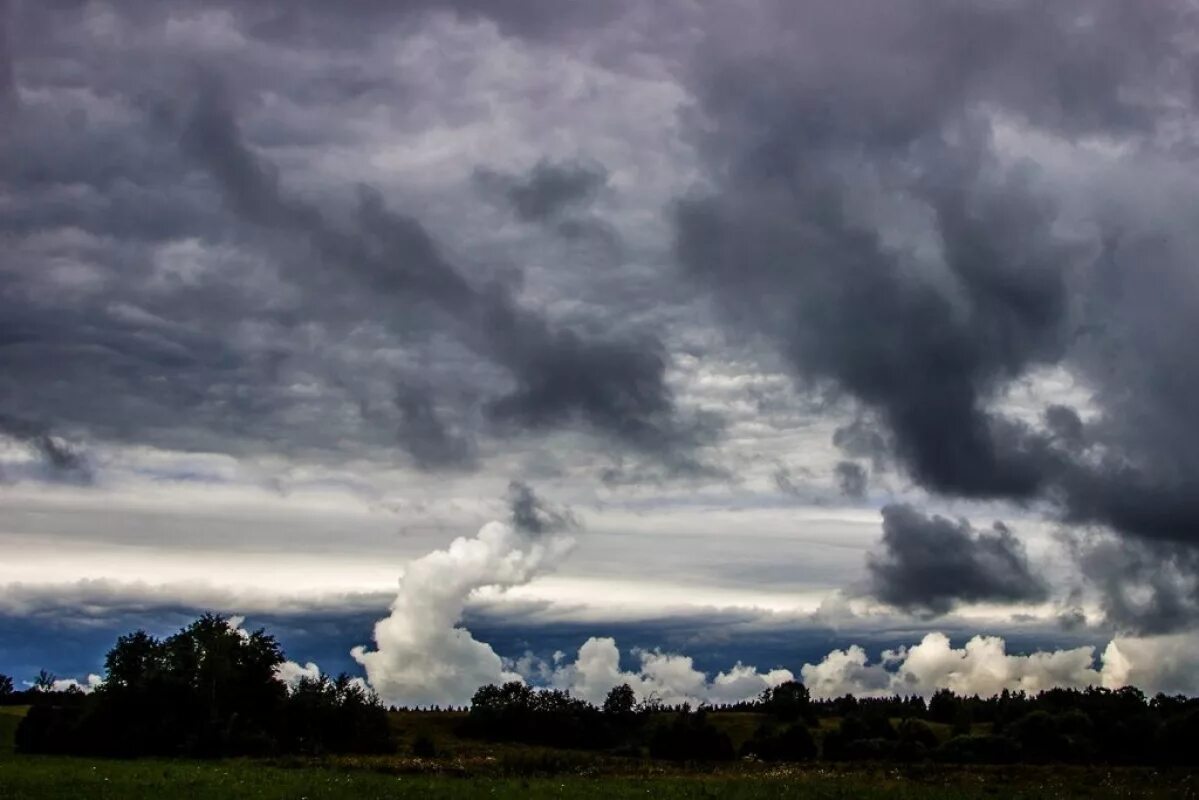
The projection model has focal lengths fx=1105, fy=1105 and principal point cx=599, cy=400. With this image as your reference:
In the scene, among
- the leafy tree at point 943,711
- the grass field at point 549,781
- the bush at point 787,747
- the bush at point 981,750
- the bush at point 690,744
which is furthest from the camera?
the leafy tree at point 943,711

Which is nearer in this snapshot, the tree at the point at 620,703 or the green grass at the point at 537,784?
the green grass at the point at 537,784

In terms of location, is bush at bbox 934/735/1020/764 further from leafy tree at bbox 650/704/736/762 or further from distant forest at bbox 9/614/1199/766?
leafy tree at bbox 650/704/736/762

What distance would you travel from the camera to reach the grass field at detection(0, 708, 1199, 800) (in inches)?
1783

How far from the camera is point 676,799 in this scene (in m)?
45.5

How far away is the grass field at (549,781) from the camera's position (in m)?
45.3

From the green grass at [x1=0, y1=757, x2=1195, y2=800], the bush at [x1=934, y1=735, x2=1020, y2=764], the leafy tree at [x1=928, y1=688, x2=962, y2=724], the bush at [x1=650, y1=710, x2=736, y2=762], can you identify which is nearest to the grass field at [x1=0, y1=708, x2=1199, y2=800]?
the green grass at [x1=0, y1=757, x2=1195, y2=800]

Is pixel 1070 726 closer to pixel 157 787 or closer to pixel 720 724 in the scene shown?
pixel 720 724

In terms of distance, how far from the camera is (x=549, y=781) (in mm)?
55719

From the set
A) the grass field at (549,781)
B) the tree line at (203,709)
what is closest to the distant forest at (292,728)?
the tree line at (203,709)

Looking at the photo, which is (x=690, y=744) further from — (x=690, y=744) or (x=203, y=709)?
(x=203, y=709)

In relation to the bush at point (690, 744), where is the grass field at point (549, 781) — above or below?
above

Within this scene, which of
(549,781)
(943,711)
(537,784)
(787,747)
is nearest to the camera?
(537,784)

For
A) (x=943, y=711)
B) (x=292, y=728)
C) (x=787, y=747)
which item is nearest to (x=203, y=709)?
(x=292, y=728)

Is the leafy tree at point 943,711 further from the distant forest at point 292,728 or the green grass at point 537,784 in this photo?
the green grass at point 537,784
